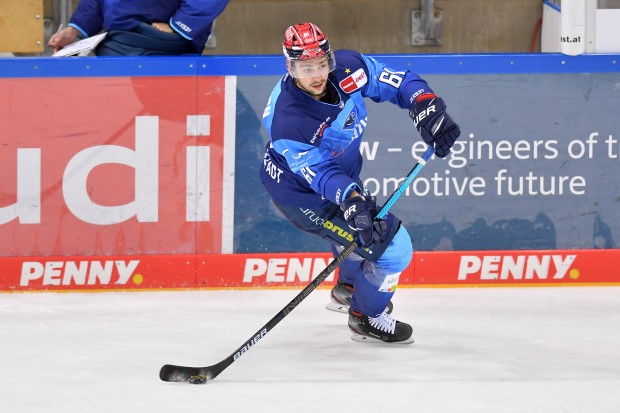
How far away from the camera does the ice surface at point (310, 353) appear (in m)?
4.19

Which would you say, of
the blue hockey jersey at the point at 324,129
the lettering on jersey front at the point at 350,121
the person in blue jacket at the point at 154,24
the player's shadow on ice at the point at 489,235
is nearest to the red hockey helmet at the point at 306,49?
the blue hockey jersey at the point at 324,129

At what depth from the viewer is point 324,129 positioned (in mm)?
4707

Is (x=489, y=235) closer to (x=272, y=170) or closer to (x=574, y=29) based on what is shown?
(x=574, y=29)

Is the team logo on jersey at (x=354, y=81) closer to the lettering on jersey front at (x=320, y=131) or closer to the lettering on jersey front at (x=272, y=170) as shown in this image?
the lettering on jersey front at (x=320, y=131)

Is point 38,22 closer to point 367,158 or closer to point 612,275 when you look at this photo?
point 367,158

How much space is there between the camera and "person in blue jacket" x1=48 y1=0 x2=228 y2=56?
5.87 metres

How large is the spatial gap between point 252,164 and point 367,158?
0.53 m

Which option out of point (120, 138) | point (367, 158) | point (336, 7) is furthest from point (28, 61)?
point (336, 7)

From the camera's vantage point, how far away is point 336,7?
300 inches

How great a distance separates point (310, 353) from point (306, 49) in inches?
46.0

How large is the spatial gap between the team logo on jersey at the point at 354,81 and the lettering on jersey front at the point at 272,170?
0.43 meters

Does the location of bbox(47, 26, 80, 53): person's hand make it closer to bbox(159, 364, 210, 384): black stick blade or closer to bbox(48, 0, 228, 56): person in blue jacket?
bbox(48, 0, 228, 56): person in blue jacket

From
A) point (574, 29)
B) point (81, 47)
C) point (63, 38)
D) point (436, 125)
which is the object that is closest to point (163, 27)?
point (81, 47)

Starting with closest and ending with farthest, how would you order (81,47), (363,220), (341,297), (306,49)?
(363,220) < (306,49) < (341,297) < (81,47)
